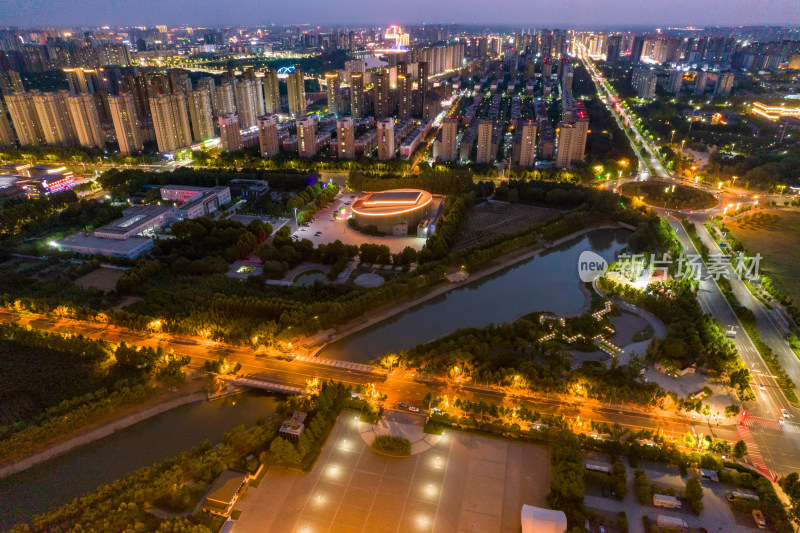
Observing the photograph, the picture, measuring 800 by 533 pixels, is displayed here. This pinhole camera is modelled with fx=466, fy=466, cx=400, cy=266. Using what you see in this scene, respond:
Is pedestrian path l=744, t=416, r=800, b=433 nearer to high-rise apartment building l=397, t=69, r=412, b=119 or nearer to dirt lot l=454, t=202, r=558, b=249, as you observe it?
dirt lot l=454, t=202, r=558, b=249

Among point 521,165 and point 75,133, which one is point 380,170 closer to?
point 521,165

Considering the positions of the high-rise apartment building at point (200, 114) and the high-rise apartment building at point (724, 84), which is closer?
the high-rise apartment building at point (200, 114)

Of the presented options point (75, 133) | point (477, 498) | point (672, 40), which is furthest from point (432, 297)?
point (672, 40)

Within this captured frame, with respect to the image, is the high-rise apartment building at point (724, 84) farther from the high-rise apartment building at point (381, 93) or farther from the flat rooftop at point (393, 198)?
the flat rooftop at point (393, 198)


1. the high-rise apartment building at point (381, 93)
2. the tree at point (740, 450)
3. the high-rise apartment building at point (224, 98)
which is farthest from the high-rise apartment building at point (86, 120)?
the tree at point (740, 450)

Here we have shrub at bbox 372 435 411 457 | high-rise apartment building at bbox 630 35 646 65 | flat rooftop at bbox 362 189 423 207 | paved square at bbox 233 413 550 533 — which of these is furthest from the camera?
high-rise apartment building at bbox 630 35 646 65

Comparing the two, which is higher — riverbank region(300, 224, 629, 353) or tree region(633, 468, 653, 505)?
tree region(633, 468, 653, 505)

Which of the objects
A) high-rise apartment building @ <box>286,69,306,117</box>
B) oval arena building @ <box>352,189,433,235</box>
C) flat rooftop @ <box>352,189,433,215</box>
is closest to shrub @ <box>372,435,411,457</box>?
oval arena building @ <box>352,189,433,235</box>

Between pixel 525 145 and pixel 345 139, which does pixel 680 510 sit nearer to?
pixel 525 145
